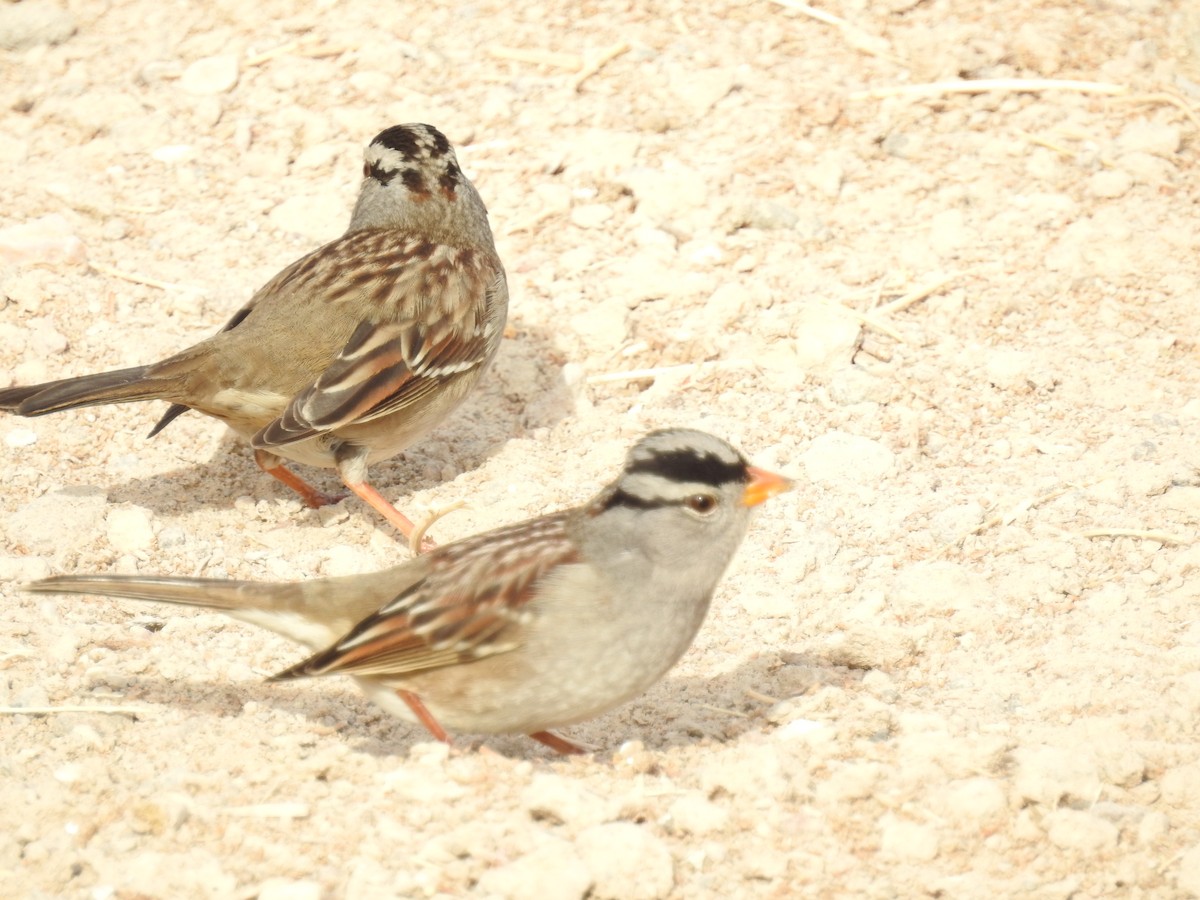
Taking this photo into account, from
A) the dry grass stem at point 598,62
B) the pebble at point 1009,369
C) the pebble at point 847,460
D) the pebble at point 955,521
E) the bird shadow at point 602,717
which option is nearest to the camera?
the bird shadow at point 602,717

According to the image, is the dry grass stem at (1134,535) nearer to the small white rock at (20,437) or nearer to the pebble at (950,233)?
the pebble at (950,233)

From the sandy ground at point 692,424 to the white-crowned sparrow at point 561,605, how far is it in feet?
0.69

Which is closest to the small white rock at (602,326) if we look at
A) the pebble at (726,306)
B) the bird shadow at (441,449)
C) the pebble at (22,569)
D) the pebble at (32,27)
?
the bird shadow at (441,449)

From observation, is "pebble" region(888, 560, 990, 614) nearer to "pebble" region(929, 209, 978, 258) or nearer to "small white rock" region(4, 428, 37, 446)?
"pebble" region(929, 209, 978, 258)

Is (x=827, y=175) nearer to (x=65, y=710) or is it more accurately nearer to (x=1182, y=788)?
(x=1182, y=788)

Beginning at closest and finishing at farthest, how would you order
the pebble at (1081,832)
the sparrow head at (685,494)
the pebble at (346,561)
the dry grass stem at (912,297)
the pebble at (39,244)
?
the pebble at (1081,832) < the sparrow head at (685,494) < the pebble at (346,561) < the dry grass stem at (912,297) < the pebble at (39,244)

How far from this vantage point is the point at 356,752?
516 cm

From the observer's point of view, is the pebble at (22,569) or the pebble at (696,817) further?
the pebble at (22,569)

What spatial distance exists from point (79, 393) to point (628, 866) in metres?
3.36

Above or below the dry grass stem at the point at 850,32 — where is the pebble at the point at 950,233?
below

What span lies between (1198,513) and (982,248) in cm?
231

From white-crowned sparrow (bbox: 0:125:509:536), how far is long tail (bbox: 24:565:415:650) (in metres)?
1.27

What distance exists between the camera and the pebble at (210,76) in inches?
371

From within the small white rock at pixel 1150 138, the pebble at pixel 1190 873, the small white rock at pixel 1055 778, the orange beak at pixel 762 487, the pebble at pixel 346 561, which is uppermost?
the orange beak at pixel 762 487
